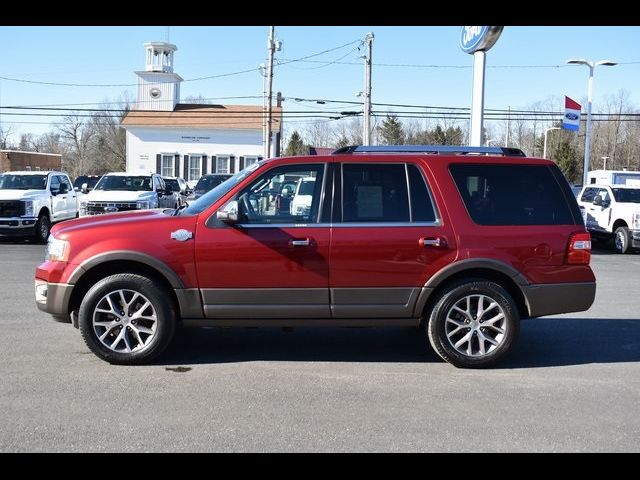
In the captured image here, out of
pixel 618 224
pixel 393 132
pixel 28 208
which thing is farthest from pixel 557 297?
pixel 393 132

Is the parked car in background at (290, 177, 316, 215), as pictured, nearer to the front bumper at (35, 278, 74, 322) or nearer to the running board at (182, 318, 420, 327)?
the running board at (182, 318, 420, 327)

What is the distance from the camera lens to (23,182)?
1777cm

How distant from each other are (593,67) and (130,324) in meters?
28.4

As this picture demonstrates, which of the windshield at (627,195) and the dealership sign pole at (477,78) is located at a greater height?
the dealership sign pole at (477,78)

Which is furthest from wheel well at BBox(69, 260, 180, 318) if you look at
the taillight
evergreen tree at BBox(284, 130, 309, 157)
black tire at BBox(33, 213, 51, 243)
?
evergreen tree at BBox(284, 130, 309, 157)

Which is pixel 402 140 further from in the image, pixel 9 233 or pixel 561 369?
pixel 561 369

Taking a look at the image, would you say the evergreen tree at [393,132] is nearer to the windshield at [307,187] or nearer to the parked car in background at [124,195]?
the parked car in background at [124,195]

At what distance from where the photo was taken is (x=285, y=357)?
627 cm

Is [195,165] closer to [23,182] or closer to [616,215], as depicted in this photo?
[23,182]

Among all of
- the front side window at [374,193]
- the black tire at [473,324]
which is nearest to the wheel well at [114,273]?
the front side window at [374,193]

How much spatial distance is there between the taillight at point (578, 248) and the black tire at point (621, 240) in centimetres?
1283

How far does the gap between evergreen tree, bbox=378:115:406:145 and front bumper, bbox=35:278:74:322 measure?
67.2 m

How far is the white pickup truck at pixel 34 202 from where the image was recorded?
1645 centimetres
